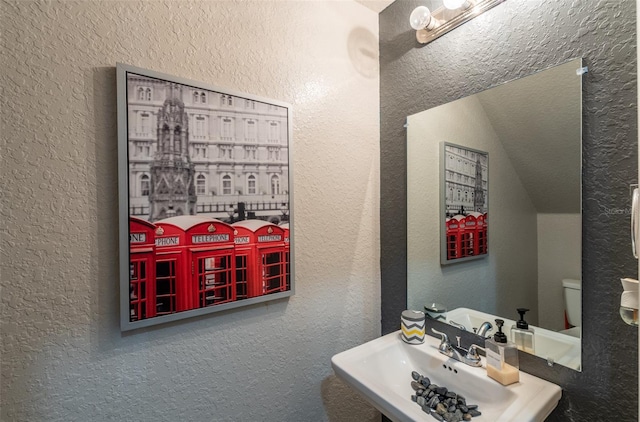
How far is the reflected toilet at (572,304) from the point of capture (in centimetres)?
75

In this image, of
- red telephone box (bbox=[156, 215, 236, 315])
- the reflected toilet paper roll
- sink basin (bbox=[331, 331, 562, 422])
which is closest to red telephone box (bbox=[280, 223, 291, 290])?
red telephone box (bbox=[156, 215, 236, 315])

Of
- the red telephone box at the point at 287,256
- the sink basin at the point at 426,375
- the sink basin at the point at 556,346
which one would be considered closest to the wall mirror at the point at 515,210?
the sink basin at the point at 556,346

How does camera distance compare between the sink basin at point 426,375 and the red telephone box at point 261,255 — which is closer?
the sink basin at point 426,375

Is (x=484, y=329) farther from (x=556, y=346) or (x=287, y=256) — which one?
(x=287, y=256)

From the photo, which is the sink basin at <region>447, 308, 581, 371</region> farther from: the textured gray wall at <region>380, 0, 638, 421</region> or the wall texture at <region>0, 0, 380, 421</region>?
the wall texture at <region>0, 0, 380, 421</region>

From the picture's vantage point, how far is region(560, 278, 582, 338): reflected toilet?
2.48 feet

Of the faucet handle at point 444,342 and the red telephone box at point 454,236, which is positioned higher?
the red telephone box at point 454,236

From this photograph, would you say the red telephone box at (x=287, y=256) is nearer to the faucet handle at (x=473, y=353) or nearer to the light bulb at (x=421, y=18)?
the faucet handle at (x=473, y=353)

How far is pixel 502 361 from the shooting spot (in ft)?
2.69

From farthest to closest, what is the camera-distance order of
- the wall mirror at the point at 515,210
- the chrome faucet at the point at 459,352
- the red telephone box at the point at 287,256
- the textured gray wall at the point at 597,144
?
the red telephone box at the point at 287,256 < the chrome faucet at the point at 459,352 < the wall mirror at the point at 515,210 < the textured gray wall at the point at 597,144

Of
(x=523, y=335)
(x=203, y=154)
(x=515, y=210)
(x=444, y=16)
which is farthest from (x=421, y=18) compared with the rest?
(x=523, y=335)

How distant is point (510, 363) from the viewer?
0.83m

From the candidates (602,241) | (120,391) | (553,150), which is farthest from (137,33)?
(602,241)

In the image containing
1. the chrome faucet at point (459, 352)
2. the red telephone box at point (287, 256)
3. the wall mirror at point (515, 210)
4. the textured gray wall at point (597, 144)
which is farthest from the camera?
the red telephone box at point (287, 256)
